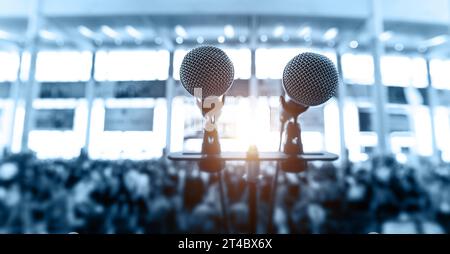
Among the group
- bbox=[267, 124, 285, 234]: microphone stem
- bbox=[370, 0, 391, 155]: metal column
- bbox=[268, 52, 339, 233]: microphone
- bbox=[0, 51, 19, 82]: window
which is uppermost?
bbox=[0, 51, 19, 82]: window

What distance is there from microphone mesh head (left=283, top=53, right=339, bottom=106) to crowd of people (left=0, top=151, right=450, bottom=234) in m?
2.50

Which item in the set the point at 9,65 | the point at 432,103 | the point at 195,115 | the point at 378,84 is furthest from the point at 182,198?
the point at 432,103

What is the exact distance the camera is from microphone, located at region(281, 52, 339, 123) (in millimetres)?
835

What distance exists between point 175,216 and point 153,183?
501mm

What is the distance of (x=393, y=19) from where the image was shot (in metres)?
5.14

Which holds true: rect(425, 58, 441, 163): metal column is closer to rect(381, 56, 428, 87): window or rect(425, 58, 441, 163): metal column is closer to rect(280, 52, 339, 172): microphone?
rect(381, 56, 428, 87): window

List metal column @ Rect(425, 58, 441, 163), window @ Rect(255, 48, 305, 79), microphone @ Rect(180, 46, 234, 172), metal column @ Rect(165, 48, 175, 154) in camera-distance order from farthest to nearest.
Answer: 1. metal column @ Rect(425, 58, 441, 163)
2. metal column @ Rect(165, 48, 175, 154)
3. window @ Rect(255, 48, 305, 79)
4. microphone @ Rect(180, 46, 234, 172)

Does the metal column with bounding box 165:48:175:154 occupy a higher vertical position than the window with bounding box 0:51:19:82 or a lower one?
lower

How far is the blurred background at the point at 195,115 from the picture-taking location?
3.42 metres

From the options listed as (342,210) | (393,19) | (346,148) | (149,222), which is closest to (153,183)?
(149,222)

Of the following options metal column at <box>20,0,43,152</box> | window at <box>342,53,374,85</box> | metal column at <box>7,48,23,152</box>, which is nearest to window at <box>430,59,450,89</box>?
window at <box>342,53,374,85</box>

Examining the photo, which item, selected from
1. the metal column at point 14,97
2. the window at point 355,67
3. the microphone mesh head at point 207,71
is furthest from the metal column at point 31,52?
the window at point 355,67

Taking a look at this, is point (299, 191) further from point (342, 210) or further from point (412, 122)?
point (412, 122)

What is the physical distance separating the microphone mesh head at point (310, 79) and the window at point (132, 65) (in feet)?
19.4
